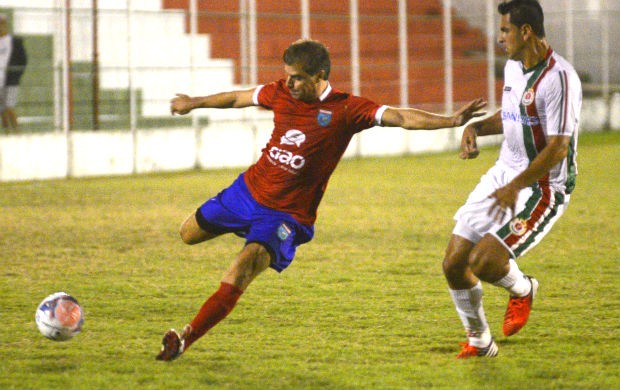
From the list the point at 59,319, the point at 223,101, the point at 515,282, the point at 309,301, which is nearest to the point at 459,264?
the point at 515,282

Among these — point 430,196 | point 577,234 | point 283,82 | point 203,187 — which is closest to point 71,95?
point 203,187

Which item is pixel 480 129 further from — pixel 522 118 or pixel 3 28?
pixel 3 28

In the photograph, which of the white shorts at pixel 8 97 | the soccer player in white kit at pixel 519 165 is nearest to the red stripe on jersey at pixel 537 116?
the soccer player in white kit at pixel 519 165

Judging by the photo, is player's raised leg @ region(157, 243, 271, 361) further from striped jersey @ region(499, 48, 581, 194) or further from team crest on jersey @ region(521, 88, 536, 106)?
team crest on jersey @ region(521, 88, 536, 106)

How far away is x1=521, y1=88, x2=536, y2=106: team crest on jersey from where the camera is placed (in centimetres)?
554

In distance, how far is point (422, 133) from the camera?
19375 millimetres

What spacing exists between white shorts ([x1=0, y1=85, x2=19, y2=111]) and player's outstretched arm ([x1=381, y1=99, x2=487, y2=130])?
10.7 meters

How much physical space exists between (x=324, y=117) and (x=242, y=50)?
41.0ft

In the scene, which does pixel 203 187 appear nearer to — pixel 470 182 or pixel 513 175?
pixel 470 182

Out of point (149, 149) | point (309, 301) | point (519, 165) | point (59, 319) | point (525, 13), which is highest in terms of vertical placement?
point (525, 13)

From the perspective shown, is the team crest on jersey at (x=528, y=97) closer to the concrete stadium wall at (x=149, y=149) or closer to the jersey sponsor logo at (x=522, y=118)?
the jersey sponsor logo at (x=522, y=118)

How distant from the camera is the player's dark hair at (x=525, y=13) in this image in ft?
17.9

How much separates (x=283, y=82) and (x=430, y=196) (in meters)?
7.34

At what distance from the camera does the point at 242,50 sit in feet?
59.5
